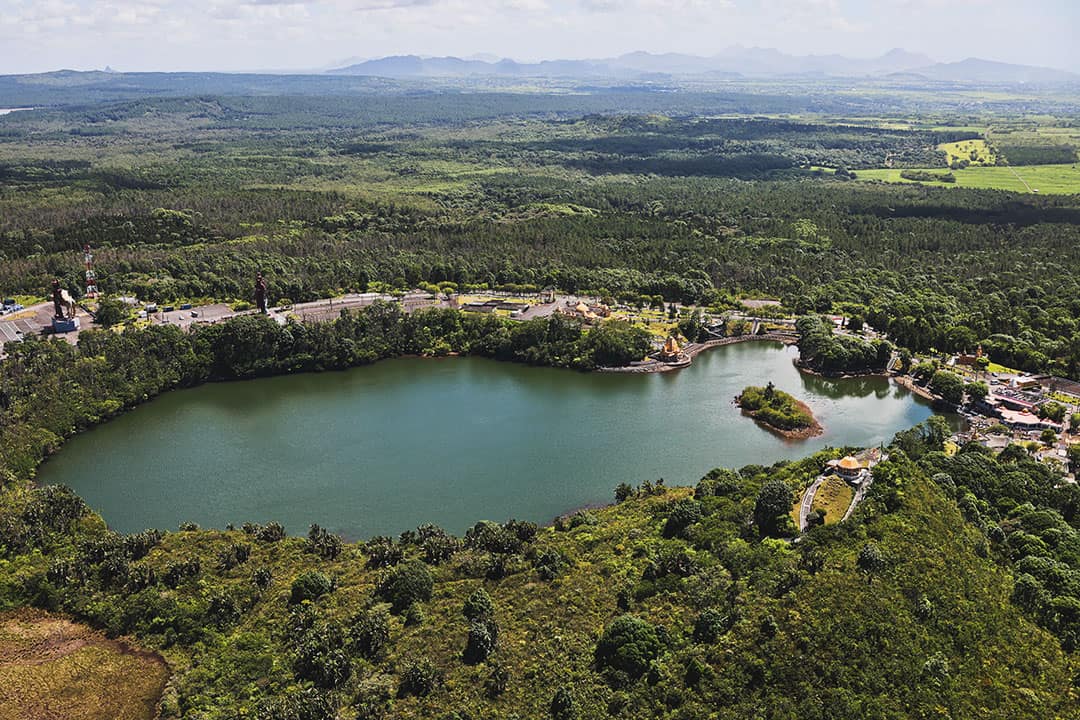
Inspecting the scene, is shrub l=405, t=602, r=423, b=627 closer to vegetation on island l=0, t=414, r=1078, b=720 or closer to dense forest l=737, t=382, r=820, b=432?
vegetation on island l=0, t=414, r=1078, b=720

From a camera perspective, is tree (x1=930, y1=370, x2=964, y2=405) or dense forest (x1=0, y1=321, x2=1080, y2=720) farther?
tree (x1=930, y1=370, x2=964, y2=405)

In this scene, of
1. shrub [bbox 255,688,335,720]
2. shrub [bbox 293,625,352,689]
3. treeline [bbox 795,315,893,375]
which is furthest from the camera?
treeline [bbox 795,315,893,375]

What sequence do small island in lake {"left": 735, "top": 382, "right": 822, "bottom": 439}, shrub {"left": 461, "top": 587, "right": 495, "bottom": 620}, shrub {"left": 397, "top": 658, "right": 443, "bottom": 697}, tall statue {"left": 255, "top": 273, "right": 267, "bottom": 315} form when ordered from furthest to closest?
tall statue {"left": 255, "top": 273, "right": 267, "bottom": 315} < small island in lake {"left": 735, "top": 382, "right": 822, "bottom": 439} < shrub {"left": 461, "top": 587, "right": 495, "bottom": 620} < shrub {"left": 397, "top": 658, "right": 443, "bottom": 697}

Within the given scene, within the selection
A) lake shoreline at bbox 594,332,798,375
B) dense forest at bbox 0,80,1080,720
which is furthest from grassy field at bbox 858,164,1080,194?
lake shoreline at bbox 594,332,798,375

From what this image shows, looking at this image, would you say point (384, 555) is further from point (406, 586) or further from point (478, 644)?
point (478, 644)

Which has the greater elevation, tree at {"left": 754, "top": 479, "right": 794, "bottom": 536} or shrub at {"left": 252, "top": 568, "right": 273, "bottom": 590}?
tree at {"left": 754, "top": 479, "right": 794, "bottom": 536}

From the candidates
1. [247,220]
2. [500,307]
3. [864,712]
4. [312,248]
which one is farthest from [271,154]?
[864,712]

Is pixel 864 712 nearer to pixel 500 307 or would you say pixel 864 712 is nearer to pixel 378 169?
pixel 500 307
